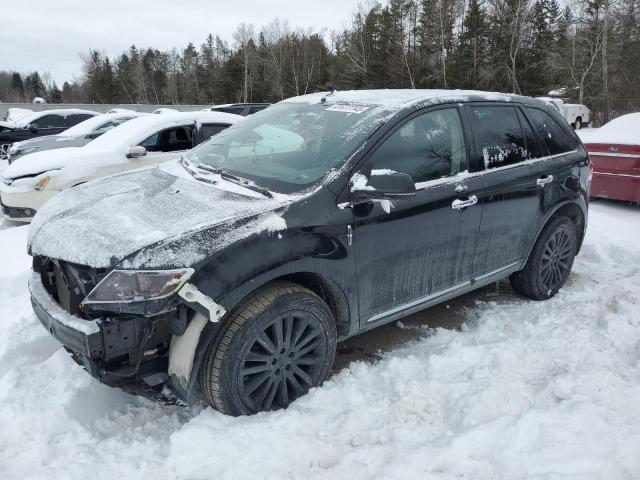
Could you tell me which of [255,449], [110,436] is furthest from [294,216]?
[110,436]

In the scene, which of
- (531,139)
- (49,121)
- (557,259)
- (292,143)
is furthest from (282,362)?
(49,121)

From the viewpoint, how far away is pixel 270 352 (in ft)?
8.90

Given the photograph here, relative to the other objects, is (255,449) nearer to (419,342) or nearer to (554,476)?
(554,476)

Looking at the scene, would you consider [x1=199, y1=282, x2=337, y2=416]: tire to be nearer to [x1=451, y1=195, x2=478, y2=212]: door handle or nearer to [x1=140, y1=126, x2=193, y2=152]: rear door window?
[x1=451, y1=195, x2=478, y2=212]: door handle

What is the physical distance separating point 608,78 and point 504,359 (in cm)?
3253

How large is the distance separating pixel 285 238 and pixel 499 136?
7.09 ft

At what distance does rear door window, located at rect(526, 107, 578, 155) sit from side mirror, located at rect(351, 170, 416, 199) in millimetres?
2029

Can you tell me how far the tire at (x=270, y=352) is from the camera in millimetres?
2557

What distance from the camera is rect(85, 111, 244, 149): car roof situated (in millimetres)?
7254

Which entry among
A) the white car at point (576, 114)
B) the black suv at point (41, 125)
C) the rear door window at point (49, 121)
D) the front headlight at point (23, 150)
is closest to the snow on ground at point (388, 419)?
the front headlight at point (23, 150)

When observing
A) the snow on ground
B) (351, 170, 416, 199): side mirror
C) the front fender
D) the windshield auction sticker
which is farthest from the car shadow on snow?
the windshield auction sticker

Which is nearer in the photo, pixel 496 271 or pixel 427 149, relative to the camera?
pixel 427 149

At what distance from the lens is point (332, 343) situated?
299 cm

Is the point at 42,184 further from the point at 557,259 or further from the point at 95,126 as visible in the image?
the point at 557,259
